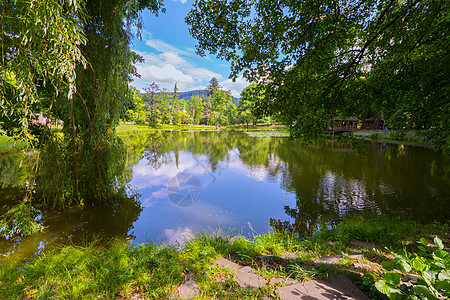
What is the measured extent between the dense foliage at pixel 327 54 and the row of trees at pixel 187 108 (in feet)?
106

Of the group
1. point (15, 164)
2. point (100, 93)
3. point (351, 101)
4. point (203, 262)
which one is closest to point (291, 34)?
point (351, 101)

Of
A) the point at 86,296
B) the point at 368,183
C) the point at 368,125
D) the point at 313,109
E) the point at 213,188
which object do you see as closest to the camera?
the point at 86,296

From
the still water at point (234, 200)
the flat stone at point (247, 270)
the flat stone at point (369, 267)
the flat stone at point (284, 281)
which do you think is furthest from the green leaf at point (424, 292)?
the still water at point (234, 200)

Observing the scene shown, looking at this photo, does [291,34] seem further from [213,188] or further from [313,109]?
[213,188]

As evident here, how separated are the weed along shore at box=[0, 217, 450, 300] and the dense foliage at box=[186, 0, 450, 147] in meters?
2.84

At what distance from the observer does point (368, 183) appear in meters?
10.0

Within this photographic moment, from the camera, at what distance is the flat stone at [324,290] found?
2051 millimetres

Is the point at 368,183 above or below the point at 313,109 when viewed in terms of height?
below

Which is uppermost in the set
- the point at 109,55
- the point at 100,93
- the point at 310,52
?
the point at 109,55

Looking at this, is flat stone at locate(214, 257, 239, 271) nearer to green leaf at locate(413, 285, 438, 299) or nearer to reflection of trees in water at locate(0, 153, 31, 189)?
green leaf at locate(413, 285, 438, 299)

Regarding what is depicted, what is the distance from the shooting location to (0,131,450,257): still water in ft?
17.4

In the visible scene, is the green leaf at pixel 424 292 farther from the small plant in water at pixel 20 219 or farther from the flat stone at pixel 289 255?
the small plant in water at pixel 20 219

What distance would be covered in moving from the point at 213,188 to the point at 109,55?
21.5 feet

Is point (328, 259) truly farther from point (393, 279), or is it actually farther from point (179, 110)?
point (179, 110)
